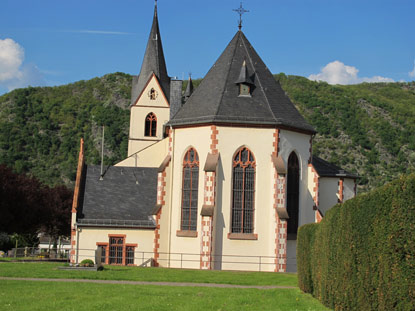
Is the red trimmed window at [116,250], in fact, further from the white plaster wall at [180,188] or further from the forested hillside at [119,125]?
the forested hillside at [119,125]

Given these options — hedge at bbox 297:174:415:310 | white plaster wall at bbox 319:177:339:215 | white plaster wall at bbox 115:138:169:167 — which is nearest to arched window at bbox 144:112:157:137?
white plaster wall at bbox 115:138:169:167

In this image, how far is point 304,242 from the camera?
22969 mm

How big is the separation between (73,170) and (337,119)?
4873 centimetres

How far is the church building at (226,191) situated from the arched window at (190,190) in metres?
0.06

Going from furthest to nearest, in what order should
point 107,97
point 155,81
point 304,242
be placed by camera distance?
point 107,97, point 155,81, point 304,242

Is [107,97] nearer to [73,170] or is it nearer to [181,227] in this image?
[73,170]

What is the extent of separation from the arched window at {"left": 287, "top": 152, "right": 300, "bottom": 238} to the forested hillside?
51.3 meters

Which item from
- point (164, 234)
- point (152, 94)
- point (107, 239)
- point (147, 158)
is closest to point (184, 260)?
point (164, 234)

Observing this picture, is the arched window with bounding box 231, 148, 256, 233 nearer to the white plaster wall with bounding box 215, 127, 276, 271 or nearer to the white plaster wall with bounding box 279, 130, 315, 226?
the white plaster wall with bounding box 215, 127, 276, 271

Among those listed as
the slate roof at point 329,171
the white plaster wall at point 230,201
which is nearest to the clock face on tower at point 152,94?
the slate roof at point 329,171

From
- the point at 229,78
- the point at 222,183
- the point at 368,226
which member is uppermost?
the point at 229,78

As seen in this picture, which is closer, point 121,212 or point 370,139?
point 121,212

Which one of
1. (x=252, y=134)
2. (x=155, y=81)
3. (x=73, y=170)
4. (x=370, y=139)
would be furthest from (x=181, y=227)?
(x=370, y=139)

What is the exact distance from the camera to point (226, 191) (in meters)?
34.5
